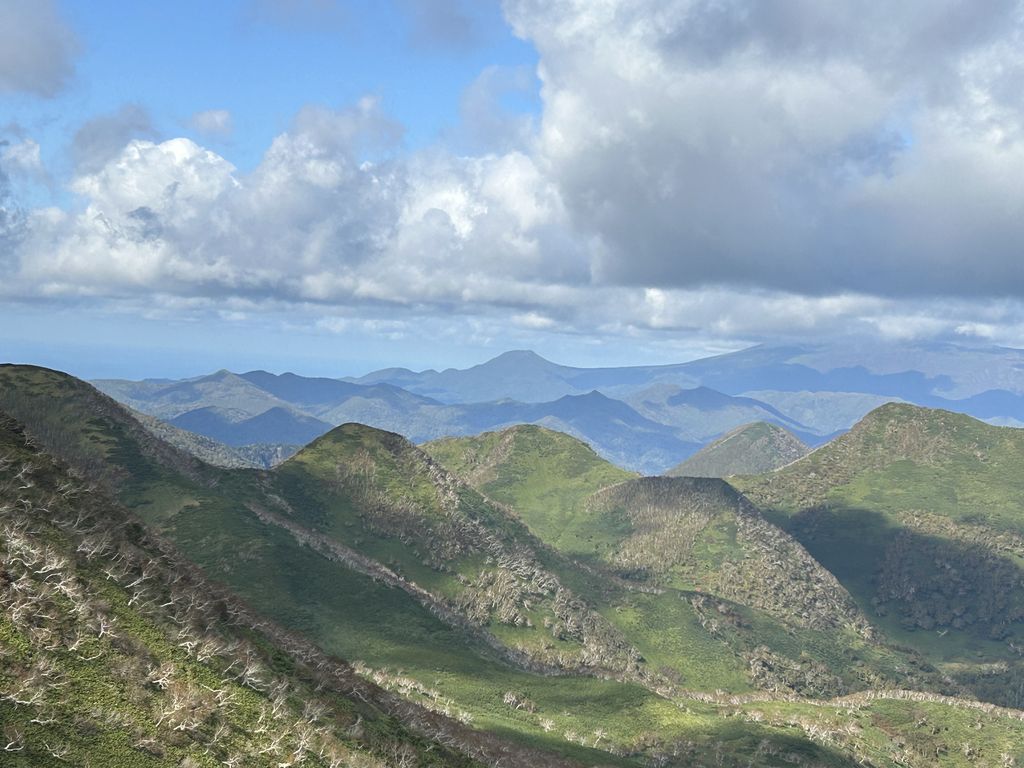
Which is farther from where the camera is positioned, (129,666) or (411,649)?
(411,649)

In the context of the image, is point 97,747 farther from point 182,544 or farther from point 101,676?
point 182,544

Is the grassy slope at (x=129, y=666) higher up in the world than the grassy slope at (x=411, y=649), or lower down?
higher up

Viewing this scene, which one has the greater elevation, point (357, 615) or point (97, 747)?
point (97, 747)

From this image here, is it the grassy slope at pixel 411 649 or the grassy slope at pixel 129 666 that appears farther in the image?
the grassy slope at pixel 411 649

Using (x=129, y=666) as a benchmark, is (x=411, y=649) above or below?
below

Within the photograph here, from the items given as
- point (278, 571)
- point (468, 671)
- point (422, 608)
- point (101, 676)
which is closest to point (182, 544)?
point (278, 571)

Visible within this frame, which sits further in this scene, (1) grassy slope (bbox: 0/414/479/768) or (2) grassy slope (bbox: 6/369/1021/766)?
(2) grassy slope (bbox: 6/369/1021/766)

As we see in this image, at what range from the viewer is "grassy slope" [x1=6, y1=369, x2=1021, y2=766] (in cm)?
11244

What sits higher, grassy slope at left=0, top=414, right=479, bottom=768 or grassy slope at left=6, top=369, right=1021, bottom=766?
grassy slope at left=0, top=414, right=479, bottom=768

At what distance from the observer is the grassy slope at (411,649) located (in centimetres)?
11244

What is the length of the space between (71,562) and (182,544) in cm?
12143

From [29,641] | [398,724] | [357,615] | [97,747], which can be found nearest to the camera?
[97,747]

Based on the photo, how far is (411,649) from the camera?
137875 millimetres

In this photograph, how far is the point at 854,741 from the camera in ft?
423
